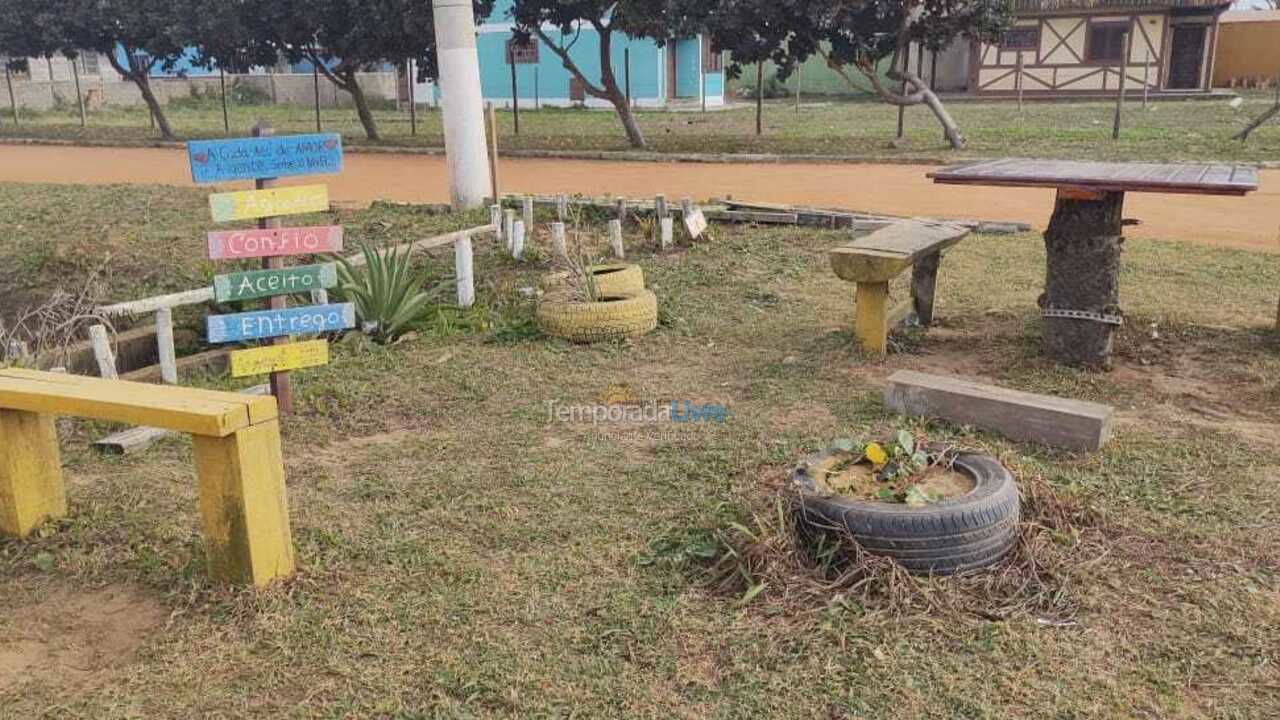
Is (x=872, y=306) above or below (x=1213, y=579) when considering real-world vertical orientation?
above

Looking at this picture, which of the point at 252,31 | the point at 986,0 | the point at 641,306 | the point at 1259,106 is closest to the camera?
the point at 641,306

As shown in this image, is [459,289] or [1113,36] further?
[1113,36]

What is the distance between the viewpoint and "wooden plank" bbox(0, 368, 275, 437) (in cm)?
334

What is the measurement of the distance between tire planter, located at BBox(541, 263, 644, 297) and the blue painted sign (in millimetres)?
2023

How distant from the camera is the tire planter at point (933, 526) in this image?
10.9 ft

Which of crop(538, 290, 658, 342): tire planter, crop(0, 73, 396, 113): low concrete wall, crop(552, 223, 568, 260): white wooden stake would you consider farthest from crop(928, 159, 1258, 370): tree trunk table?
crop(0, 73, 396, 113): low concrete wall

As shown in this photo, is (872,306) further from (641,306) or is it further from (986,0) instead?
(986,0)

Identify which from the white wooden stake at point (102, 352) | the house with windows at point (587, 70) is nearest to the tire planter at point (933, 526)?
the white wooden stake at point (102, 352)

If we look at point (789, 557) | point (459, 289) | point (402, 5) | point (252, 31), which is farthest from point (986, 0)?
point (789, 557)

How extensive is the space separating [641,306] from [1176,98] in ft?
88.7

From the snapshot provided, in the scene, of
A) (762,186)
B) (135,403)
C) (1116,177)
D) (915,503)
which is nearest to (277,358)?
(135,403)

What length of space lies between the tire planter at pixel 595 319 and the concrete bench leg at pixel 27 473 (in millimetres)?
2993

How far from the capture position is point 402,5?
1812cm

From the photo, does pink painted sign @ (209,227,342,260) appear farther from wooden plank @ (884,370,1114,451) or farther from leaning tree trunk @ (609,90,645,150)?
leaning tree trunk @ (609,90,645,150)
